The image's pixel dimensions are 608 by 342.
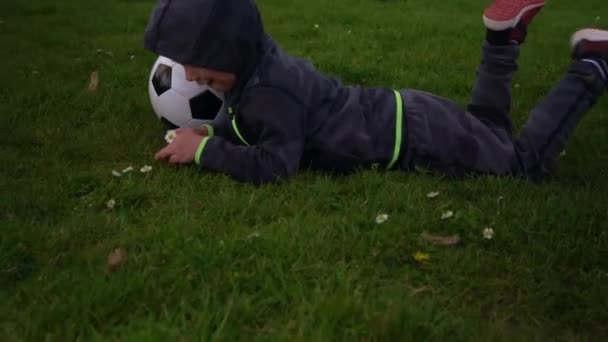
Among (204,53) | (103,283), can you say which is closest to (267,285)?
Result: (103,283)

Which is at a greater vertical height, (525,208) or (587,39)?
(587,39)

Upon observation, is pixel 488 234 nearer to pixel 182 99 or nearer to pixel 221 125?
pixel 221 125

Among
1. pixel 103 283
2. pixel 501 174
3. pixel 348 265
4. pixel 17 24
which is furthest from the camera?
pixel 17 24

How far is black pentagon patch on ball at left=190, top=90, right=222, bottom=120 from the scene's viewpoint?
4.47m

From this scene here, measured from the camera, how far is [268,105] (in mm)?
3689

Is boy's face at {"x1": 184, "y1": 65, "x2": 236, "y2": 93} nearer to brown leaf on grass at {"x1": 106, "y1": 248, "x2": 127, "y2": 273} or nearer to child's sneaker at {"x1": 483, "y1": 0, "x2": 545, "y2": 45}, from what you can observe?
brown leaf on grass at {"x1": 106, "y1": 248, "x2": 127, "y2": 273}

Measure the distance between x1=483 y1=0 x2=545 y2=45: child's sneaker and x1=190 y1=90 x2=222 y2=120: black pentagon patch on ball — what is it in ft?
6.71

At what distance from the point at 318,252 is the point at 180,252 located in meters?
0.68

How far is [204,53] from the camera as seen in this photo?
361cm

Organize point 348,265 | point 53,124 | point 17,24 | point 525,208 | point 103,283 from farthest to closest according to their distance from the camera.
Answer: point 17,24 < point 53,124 < point 525,208 < point 348,265 < point 103,283

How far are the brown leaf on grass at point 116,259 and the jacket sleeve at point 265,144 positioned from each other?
104cm

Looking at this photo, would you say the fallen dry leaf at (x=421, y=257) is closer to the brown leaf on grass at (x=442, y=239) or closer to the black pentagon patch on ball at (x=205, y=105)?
the brown leaf on grass at (x=442, y=239)

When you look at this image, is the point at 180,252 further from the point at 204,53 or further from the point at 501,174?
the point at 501,174

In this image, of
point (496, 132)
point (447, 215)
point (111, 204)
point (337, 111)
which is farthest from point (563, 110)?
point (111, 204)
